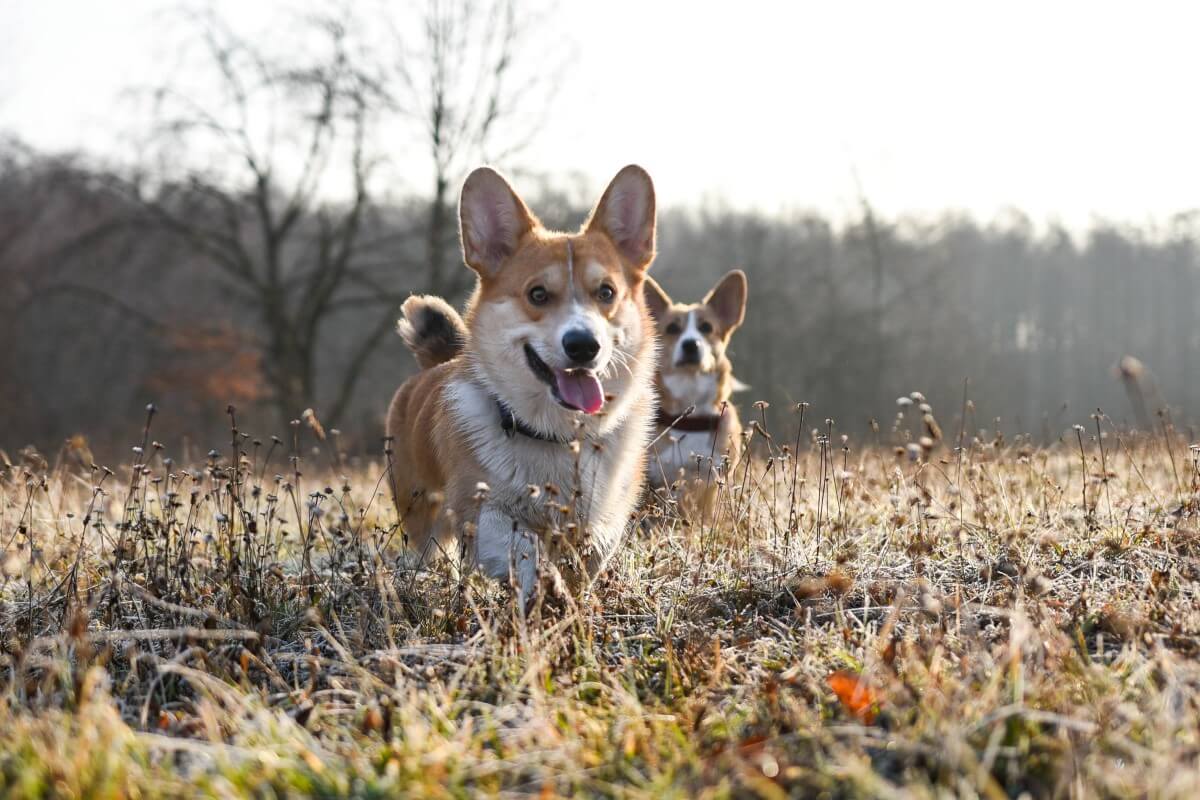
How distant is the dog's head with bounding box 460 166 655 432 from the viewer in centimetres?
407

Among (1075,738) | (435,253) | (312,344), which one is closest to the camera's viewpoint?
(1075,738)

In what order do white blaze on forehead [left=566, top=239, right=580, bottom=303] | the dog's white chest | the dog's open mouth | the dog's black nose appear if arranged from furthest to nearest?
the dog's white chest < white blaze on forehead [left=566, top=239, right=580, bottom=303] < the dog's open mouth < the dog's black nose

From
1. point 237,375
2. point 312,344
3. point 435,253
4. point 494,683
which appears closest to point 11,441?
point 237,375

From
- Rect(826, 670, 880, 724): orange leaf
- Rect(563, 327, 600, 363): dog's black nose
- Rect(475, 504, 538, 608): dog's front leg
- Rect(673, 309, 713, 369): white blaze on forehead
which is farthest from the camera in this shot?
Rect(673, 309, 713, 369): white blaze on forehead

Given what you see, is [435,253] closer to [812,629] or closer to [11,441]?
[11,441]

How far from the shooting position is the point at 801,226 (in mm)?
38906

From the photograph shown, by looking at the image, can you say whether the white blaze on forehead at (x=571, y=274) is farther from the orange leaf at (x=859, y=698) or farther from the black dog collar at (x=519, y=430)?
the orange leaf at (x=859, y=698)

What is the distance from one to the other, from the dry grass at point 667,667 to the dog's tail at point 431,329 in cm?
186

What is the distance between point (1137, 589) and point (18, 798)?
336 centimetres

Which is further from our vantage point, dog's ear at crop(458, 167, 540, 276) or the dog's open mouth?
dog's ear at crop(458, 167, 540, 276)

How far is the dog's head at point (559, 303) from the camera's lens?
4.07 m

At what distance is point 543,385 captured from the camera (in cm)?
422

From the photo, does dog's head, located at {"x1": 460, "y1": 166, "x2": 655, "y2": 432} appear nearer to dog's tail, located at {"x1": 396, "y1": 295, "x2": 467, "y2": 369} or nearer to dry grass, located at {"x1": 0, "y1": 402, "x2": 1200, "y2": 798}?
dry grass, located at {"x1": 0, "y1": 402, "x2": 1200, "y2": 798}

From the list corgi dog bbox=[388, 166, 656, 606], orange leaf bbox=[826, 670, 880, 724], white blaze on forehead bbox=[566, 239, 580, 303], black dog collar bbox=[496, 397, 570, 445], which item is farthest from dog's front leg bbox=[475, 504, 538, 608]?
orange leaf bbox=[826, 670, 880, 724]
